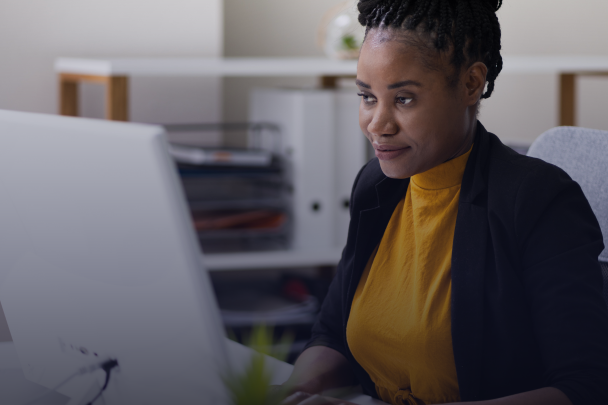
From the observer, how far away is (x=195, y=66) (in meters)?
1.65

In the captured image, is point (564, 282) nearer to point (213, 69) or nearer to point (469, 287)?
point (469, 287)

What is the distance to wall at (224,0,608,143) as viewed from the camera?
2.03 m

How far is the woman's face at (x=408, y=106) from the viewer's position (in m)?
0.74

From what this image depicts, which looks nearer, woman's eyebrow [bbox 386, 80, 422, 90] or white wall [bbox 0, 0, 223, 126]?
woman's eyebrow [bbox 386, 80, 422, 90]

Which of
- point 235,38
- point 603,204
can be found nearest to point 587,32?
point 235,38

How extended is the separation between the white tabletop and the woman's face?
0.93 m

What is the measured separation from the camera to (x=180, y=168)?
1707mm

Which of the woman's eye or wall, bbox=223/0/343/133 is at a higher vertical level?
wall, bbox=223/0/343/133

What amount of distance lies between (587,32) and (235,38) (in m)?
1.07

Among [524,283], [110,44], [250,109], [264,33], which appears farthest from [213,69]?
[524,283]

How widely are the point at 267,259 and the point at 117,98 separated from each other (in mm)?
548

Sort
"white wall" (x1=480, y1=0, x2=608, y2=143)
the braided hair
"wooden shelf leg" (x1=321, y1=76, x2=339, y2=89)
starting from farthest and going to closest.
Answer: "wooden shelf leg" (x1=321, y1=76, x2=339, y2=89)
"white wall" (x1=480, y1=0, x2=608, y2=143)
the braided hair

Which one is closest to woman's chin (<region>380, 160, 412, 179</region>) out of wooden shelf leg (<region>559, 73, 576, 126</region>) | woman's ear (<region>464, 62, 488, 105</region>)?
woman's ear (<region>464, 62, 488, 105</region>)

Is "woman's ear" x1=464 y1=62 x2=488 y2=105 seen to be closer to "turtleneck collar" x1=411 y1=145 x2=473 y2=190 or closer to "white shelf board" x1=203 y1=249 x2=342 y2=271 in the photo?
"turtleneck collar" x1=411 y1=145 x2=473 y2=190
